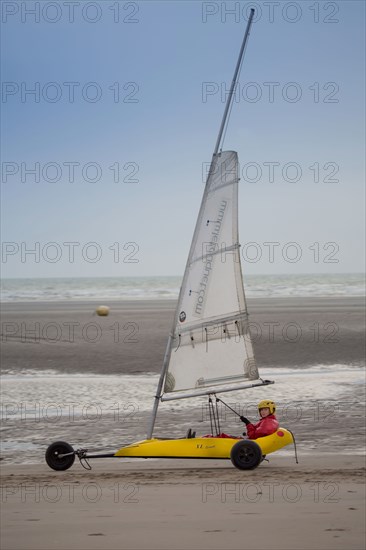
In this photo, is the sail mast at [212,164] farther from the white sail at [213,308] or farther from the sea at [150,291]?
the sea at [150,291]

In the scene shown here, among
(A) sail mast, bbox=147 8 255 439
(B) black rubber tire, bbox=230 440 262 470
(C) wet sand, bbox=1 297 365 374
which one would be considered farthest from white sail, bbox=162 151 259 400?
(C) wet sand, bbox=1 297 365 374

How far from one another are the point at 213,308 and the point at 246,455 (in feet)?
8.24

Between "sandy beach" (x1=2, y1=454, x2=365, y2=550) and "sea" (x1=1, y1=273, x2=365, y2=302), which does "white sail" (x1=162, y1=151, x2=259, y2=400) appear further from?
"sea" (x1=1, y1=273, x2=365, y2=302)

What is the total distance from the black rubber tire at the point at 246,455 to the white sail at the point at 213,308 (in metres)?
1.17

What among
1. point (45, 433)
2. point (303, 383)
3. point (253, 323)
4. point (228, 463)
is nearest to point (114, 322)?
point (253, 323)

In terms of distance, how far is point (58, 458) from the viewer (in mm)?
14828

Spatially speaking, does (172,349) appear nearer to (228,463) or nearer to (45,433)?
(228,463)

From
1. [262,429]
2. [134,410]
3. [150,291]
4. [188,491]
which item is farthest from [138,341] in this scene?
[150,291]

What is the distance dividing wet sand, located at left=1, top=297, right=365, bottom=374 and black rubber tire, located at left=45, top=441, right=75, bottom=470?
14395 mm

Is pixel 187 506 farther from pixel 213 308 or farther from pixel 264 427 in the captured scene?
pixel 213 308

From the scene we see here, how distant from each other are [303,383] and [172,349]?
11247 mm

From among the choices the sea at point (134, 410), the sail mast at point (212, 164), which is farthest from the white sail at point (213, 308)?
the sea at point (134, 410)

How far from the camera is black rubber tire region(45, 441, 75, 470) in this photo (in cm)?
1477

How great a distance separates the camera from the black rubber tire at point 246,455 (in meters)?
13.9
